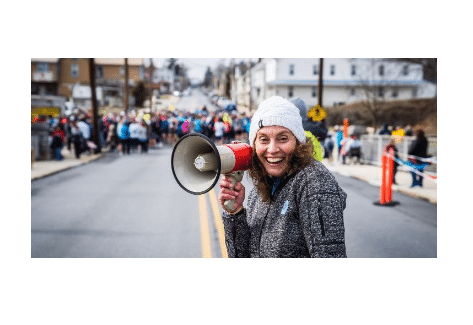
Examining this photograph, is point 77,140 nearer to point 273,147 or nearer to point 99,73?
point 99,73

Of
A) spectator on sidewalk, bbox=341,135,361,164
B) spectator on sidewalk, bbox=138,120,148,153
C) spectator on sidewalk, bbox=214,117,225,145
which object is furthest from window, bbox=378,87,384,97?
spectator on sidewalk, bbox=214,117,225,145

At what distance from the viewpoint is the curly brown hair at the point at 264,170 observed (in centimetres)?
178

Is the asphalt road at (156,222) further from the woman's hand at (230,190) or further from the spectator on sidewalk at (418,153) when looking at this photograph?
the woman's hand at (230,190)

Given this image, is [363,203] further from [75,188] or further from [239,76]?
[75,188]

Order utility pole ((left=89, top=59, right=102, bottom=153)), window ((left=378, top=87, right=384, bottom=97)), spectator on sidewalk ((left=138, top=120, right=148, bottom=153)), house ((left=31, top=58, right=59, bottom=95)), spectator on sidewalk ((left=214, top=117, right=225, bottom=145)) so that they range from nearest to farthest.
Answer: spectator on sidewalk ((left=214, top=117, right=225, bottom=145))
house ((left=31, top=58, right=59, bottom=95))
utility pole ((left=89, top=59, right=102, bottom=153))
spectator on sidewalk ((left=138, top=120, right=148, bottom=153))
window ((left=378, top=87, right=384, bottom=97))

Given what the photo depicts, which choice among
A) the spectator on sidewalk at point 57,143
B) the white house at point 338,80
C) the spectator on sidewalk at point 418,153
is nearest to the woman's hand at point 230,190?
the white house at point 338,80

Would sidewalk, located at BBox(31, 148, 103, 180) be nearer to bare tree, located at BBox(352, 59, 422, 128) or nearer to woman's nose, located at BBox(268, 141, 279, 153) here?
bare tree, located at BBox(352, 59, 422, 128)

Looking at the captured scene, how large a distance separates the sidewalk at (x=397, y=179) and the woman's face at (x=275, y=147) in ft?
16.3

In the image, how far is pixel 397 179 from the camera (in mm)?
9469

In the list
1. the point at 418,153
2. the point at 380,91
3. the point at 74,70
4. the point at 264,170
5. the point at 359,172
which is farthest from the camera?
the point at 359,172

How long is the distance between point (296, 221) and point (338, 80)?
7423mm

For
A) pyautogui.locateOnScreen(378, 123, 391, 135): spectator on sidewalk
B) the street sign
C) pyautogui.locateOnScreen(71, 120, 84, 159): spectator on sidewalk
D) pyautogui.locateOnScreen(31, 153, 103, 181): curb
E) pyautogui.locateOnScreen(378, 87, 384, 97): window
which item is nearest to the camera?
the street sign

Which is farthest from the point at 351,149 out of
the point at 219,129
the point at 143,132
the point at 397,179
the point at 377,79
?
the point at 219,129

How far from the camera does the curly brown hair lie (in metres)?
1.78
